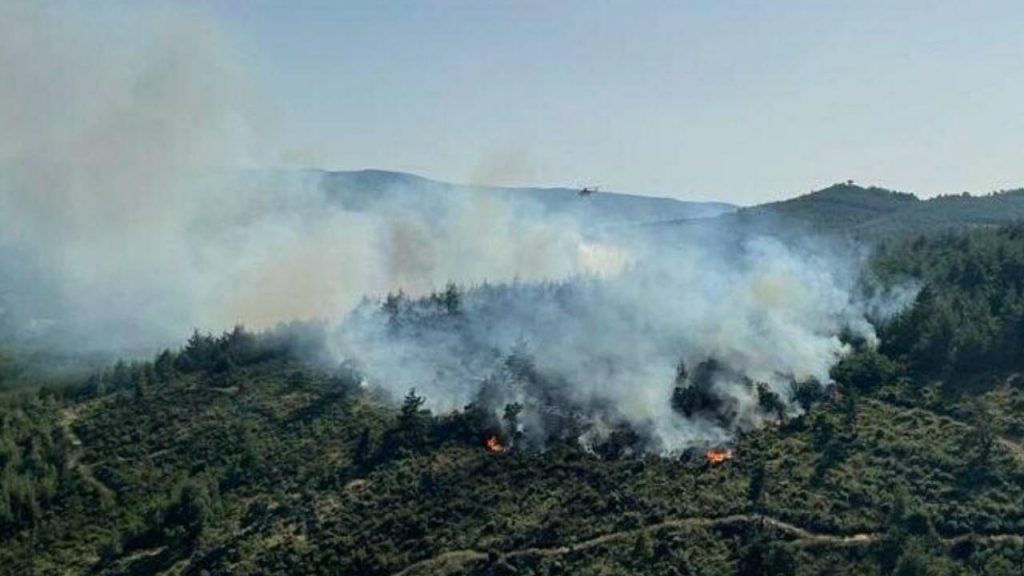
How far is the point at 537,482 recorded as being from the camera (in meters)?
107

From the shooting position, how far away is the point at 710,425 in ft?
381

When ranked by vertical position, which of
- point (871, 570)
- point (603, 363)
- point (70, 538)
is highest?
point (603, 363)

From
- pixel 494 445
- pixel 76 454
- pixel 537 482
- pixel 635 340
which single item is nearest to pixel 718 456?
pixel 537 482

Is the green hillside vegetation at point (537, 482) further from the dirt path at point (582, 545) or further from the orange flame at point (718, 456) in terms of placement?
the orange flame at point (718, 456)

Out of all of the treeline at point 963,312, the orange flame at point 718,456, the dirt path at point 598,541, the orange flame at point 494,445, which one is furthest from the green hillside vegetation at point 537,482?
the orange flame at point 494,445

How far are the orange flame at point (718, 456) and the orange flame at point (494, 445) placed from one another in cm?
2261

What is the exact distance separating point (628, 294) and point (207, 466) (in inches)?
2564

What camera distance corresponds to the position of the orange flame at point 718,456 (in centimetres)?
10708

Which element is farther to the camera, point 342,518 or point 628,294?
point 628,294

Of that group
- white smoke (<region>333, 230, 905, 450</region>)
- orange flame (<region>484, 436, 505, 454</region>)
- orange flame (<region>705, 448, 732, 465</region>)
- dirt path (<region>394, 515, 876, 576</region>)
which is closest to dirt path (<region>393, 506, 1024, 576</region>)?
dirt path (<region>394, 515, 876, 576</region>)

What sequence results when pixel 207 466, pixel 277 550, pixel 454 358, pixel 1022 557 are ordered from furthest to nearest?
1. pixel 454 358
2. pixel 207 466
3. pixel 277 550
4. pixel 1022 557

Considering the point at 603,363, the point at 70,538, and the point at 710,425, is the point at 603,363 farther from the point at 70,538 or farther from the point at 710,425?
the point at 70,538

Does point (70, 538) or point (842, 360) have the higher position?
point (842, 360)

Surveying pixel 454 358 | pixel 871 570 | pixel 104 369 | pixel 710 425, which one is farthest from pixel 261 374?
pixel 871 570
